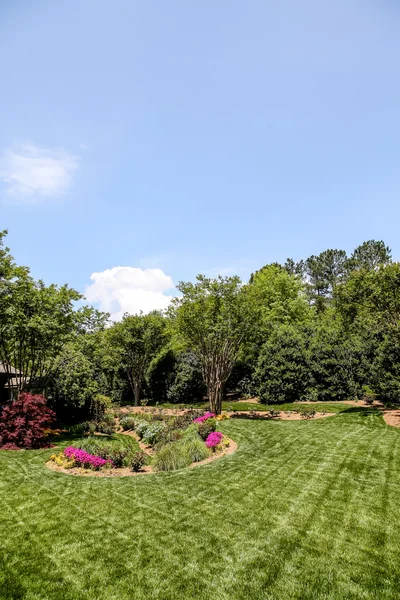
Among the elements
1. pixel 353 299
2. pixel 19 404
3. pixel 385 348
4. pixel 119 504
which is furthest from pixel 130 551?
pixel 385 348

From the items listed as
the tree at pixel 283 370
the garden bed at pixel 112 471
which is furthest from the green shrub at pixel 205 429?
the tree at pixel 283 370

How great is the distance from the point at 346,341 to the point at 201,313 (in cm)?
1281

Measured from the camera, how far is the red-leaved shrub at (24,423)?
1391 centimetres

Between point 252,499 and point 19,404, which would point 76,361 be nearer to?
point 19,404

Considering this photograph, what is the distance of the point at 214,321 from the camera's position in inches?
769

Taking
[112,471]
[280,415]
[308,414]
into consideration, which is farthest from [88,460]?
[280,415]

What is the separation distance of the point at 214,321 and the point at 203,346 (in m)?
1.85

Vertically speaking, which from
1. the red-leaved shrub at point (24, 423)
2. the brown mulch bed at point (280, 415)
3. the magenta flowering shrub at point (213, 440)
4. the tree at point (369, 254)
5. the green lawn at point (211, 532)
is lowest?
the brown mulch bed at point (280, 415)

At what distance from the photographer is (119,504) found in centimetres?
782

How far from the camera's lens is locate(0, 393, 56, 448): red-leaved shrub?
13.9 meters

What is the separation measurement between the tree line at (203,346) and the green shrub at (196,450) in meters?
6.85

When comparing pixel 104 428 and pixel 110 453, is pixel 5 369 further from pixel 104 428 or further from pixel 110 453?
pixel 110 453

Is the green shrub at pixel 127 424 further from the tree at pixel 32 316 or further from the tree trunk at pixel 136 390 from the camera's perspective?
the tree trunk at pixel 136 390

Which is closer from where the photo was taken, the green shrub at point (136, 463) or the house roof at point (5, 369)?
the green shrub at point (136, 463)
